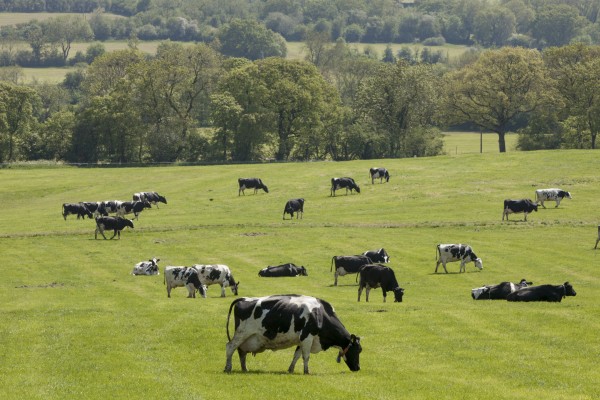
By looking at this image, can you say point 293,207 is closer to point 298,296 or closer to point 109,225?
point 109,225

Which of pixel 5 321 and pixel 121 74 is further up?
pixel 121 74

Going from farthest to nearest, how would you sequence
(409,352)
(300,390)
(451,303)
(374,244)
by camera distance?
(374,244) < (451,303) < (409,352) < (300,390)

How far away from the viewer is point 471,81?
5153 inches

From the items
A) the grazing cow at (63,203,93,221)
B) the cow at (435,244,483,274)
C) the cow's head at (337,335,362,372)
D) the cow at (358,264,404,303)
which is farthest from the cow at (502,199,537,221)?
the cow's head at (337,335,362,372)

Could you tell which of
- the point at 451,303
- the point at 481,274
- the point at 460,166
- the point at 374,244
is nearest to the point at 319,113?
the point at 460,166

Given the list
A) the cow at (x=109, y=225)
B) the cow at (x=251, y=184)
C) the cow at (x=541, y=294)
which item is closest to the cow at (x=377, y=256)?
the cow at (x=541, y=294)

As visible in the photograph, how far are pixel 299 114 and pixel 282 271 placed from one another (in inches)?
3402

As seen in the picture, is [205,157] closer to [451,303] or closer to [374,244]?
[374,244]

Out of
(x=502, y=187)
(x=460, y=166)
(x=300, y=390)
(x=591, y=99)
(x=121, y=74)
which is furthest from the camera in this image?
(x=121, y=74)

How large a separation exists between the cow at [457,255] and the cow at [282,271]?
7.05 meters

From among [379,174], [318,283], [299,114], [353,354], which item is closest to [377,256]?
[318,283]

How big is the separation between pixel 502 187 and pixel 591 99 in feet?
159

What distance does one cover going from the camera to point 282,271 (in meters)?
49.1

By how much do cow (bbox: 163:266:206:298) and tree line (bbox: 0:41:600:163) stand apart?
87550 mm
